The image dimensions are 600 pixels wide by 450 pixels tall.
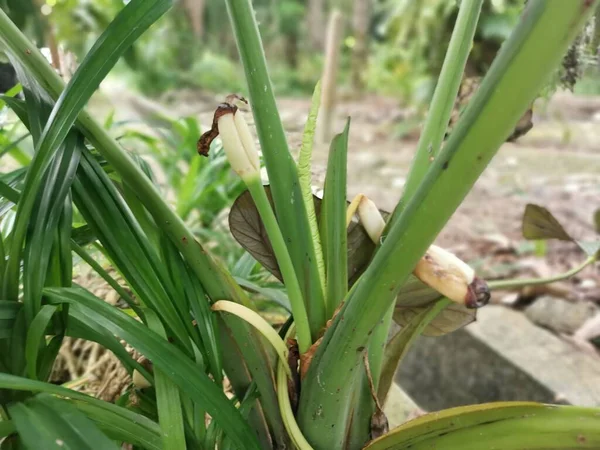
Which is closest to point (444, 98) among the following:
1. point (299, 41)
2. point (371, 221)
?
point (371, 221)

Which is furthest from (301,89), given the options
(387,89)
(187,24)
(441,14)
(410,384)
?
(410,384)

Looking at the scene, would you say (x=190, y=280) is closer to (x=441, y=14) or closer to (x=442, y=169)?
(x=442, y=169)

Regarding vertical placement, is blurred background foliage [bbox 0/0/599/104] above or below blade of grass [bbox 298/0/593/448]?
above

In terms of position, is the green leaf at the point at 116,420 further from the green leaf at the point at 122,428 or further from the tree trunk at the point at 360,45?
the tree trunk at the point at 360,45

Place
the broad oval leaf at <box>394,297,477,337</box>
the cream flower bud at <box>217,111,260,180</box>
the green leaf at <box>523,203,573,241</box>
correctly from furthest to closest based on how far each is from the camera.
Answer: the green leaf at <box>523,203,573,241</box>, the broad oval leaf at <box>394,297,477,337</box>, the cream flower bud at <box>217,111,260,180</box>

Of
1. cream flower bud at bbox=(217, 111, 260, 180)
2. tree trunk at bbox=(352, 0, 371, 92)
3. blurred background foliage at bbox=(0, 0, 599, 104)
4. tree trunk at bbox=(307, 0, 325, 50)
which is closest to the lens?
cream flower bud at bbox=(217, 111, 260, 180)

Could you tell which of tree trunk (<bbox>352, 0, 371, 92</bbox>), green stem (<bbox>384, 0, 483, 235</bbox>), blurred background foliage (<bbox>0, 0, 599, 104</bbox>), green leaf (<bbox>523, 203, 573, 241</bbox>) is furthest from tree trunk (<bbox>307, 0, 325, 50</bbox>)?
green stem (<bbox>384, 0, 483, 235</bbox>)

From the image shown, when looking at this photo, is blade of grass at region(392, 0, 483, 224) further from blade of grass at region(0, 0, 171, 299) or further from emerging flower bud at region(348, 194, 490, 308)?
blade of grass at region(0, 0, 171, 299)
